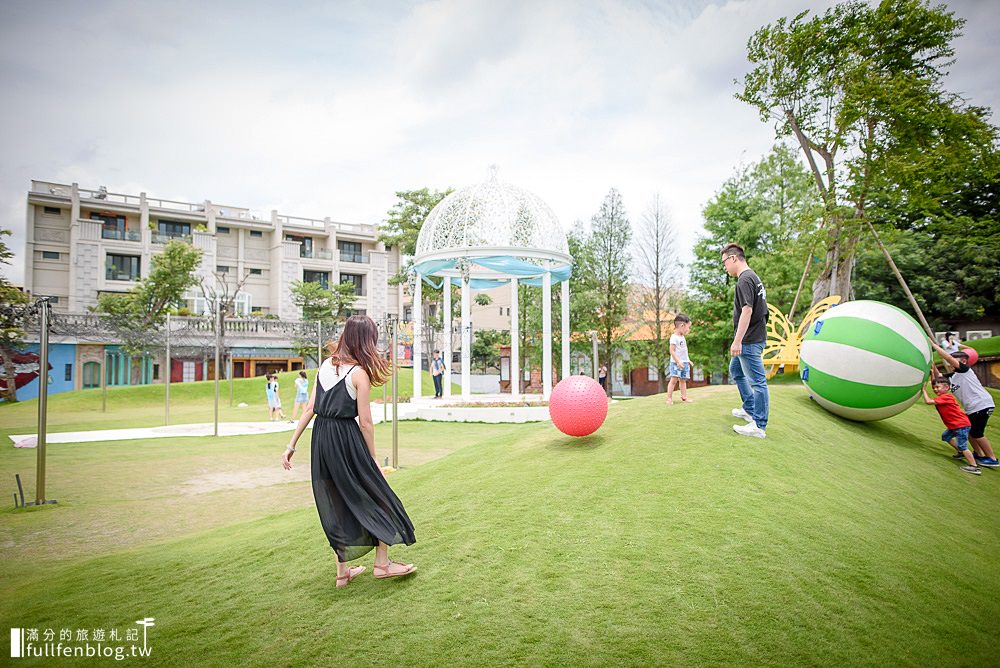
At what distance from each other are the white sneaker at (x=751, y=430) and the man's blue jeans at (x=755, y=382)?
0.20ft

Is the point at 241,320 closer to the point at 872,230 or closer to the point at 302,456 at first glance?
the point at 302,456

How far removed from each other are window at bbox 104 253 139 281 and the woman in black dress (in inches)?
1967

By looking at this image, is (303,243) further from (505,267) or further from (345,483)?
(345,483)

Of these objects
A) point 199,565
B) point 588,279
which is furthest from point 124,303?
point 199,565

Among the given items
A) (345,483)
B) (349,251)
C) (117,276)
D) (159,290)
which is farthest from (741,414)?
(349,251)

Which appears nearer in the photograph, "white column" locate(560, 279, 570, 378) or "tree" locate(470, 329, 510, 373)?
"white column" locate(560, 279, 570, 378)

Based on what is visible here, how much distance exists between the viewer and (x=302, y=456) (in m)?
14.2

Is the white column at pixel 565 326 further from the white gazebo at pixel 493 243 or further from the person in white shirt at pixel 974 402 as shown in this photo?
the person in white shirt at pixel 974 402

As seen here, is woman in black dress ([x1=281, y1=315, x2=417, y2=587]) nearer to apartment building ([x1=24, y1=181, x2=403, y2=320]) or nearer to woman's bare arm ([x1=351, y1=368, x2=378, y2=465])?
woman's bare arm ([x1=351, y1=368, x2=378, y2=465])

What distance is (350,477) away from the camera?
466 centimetres

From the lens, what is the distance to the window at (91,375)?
3859 cm

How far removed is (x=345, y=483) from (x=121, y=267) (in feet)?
168

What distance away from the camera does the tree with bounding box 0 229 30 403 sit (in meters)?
22.3

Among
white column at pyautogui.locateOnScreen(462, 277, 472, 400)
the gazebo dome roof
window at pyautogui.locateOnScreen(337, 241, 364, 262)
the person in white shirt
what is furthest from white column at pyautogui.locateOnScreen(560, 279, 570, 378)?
window at pyautogui.locateOnScreen(337, 241, 364, 262)
